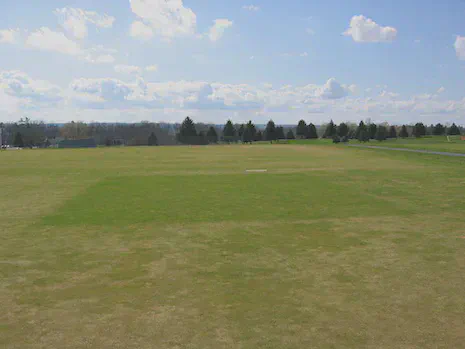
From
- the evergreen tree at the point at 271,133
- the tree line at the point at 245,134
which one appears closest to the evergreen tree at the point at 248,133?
the tree line at the point at 245,134

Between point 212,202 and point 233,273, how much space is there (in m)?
8.30

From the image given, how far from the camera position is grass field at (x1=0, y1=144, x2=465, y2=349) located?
18.0 ft

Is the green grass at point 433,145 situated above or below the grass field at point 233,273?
above

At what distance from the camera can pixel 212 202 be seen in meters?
16.1

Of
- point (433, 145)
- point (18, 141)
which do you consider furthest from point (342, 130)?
point (18, 141)

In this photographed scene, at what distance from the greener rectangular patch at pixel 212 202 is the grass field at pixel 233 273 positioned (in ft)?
0.39

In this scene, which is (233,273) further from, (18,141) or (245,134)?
(18,141)

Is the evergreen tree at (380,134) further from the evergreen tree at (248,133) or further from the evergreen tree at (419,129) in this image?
the evergreen tree at (248,133)

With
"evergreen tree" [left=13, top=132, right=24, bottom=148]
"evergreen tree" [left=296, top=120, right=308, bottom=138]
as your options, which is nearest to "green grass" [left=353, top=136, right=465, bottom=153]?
"evergreen tree" [left=296, top=120, right=308, bottom=138]

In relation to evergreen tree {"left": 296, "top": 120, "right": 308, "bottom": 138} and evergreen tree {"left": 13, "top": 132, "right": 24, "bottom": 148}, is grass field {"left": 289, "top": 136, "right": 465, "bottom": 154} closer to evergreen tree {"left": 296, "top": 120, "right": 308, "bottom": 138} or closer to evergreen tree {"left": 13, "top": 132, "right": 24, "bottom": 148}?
evergreen tree {"left": 296, "top": 120, "right": 308, "bottom": 138}

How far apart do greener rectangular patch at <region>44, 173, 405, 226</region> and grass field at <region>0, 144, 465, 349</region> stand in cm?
12

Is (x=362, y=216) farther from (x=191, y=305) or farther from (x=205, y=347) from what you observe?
(x=205, y=347)

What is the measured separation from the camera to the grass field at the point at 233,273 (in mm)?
5496

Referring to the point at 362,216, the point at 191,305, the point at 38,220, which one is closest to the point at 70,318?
the point at 191,305
